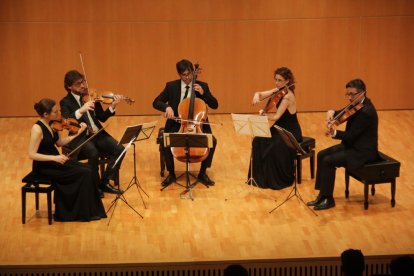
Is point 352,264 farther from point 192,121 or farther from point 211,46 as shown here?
point 211,46

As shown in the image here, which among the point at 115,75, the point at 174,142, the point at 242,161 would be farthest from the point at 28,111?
the point at 174,142

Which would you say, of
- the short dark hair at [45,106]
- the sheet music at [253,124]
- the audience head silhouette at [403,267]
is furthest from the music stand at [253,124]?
the audience head silhouette at [403,267]

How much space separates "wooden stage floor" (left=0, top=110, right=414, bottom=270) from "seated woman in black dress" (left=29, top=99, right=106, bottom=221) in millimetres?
126

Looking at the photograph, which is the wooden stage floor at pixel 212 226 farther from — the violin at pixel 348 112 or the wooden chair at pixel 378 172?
the violin at pixel 348 112

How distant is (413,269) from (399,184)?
394 cm

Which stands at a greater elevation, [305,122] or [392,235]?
[305,122]

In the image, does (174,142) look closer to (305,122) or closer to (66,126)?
(66,126)

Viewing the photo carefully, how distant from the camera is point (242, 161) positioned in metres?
8.71

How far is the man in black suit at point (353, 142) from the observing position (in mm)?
6875

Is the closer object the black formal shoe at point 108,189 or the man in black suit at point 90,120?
the man in black suit at point 90,120

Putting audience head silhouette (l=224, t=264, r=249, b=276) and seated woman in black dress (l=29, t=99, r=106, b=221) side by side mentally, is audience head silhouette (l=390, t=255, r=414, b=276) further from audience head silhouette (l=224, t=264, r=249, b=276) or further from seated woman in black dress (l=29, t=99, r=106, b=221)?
seated woman in black dress (l=29, t=99, r=106, b=221)

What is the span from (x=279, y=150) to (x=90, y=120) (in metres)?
1.89

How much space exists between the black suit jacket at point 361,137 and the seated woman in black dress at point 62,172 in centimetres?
227

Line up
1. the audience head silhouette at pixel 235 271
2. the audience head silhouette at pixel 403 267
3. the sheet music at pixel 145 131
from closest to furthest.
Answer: the audience head silhouette at pixel 235 271, the audience head silhouette at pixel 403 267, the sheet music at pixel 145 131
